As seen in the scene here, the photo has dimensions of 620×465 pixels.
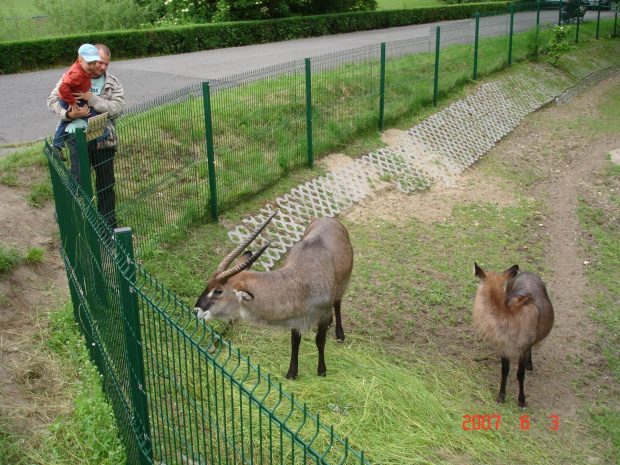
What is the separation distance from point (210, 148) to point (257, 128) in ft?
5.27

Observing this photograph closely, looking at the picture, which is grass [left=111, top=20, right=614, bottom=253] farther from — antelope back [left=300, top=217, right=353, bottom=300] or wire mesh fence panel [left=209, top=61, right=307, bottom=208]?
antelope back [left=300, top=217, right=353, bottom=300]

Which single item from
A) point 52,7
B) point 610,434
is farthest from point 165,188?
point 52,7

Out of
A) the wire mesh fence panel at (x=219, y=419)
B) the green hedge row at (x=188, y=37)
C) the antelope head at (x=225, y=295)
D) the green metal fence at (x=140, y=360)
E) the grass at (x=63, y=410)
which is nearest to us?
the wire mesh fence panel at (x=219, y=419)

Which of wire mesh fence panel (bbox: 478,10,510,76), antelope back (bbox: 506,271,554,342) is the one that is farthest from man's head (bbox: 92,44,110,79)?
wire mesh fence panel (bbox: 478,10,510,76)

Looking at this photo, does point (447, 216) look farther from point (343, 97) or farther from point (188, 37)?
point (188, 37)

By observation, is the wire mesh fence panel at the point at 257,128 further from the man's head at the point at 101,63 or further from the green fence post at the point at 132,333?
the green fence post at the point at 132,333

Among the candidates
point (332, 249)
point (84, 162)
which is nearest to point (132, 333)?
point (84, 162)

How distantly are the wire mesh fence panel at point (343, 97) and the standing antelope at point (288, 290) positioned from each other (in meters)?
5.06

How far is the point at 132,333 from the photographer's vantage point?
11.7 ft

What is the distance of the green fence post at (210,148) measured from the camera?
27.4 ft

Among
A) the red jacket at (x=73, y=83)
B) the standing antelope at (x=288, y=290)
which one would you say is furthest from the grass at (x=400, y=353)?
the red jacket at (x=73, y=83)

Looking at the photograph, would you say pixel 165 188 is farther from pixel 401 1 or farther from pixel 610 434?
pixel 401 1

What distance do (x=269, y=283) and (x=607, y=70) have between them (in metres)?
19.9

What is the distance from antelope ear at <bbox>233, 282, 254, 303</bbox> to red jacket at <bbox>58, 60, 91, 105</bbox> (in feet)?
9.63
